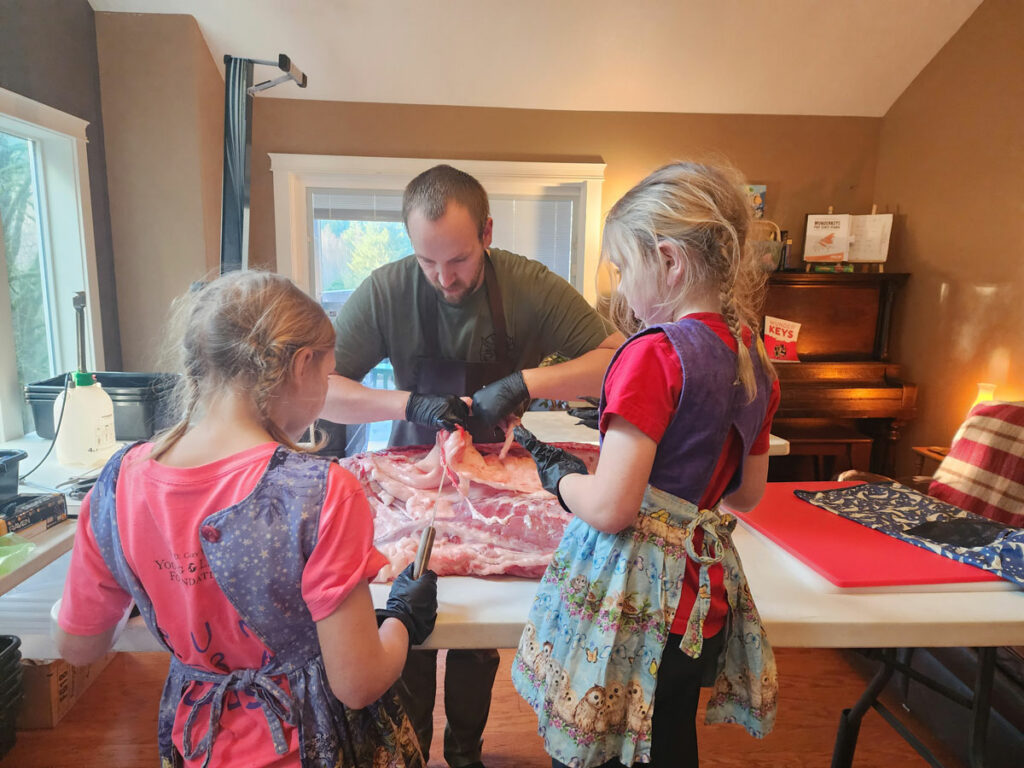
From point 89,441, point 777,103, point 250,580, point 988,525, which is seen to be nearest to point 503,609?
point 250,580

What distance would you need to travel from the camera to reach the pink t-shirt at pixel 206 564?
73cm

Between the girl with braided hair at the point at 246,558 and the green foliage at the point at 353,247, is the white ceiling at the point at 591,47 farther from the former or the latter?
the girl with braided hair at the point at 246,558

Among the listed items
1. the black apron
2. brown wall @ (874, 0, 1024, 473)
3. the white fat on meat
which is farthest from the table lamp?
the black apron

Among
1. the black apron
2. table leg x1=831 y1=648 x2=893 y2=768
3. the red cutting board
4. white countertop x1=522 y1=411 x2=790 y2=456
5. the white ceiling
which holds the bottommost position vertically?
table leg x1=831 y1=648 x2=893 y2=768

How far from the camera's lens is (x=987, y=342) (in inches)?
126

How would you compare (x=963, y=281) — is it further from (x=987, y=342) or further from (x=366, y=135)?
(x=366, y=135)

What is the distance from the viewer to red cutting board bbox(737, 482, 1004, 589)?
1103 mm

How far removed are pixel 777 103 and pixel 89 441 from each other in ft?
12.7

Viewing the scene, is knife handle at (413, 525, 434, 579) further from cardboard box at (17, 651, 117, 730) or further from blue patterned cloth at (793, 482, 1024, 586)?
cardboard box at (17, 651, 117, 730)

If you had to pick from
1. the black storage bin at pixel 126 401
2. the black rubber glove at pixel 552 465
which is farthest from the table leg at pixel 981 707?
the black storage bin at pixel 126 401

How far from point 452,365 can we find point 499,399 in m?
A: 0.26

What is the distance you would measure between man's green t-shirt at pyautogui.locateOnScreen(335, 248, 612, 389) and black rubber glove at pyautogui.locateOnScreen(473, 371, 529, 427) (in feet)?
0.72

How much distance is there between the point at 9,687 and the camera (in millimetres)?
1803

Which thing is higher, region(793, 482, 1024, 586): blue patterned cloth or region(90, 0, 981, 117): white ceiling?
region(90, 0, 981, 117): white ceiling
